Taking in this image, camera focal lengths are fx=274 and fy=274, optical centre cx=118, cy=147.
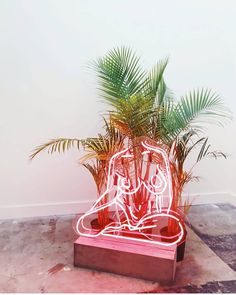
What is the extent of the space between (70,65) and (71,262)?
184 centimetres

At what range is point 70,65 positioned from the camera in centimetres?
277

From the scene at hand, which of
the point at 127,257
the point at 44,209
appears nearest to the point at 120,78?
the point at 127,257

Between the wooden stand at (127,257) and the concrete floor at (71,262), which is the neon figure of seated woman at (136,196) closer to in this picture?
the wooden stand at (127,257)

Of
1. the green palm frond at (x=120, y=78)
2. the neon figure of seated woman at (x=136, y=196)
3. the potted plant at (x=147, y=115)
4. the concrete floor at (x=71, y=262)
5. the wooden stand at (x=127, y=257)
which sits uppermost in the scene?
the green palm frond at (x=120, y=78)

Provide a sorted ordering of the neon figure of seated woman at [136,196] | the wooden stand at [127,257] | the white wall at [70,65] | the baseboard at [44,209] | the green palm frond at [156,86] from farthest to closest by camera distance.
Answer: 1. the baseboard at [44,209]
2. the white wall at [70,65]
3. the green palm frond at [156,86]
4. the neon figure of seated woman at [136,196]
5. the wooden stand at [127,257]

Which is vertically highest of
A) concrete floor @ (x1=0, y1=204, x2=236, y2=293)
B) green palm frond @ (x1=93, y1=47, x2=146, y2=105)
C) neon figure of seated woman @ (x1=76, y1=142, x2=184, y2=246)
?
green palm frond @ (x1=93, y1=47, x2=146, y2=105)

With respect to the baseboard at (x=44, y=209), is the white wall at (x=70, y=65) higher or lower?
higher

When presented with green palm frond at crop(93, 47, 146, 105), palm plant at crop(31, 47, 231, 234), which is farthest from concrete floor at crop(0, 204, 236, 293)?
green palm frond at crop(93, 47, 146, 105)

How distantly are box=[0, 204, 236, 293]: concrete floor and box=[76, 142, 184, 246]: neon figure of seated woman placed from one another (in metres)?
0.28

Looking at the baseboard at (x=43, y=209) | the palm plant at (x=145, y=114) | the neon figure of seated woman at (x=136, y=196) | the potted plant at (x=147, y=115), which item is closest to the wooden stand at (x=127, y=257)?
the neon figure of seated woman at (x=136, y=196)

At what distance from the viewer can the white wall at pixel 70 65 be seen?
105 inches

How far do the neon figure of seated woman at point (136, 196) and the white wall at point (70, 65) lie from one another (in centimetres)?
99

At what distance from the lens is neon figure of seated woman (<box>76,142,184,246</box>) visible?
1933 mm

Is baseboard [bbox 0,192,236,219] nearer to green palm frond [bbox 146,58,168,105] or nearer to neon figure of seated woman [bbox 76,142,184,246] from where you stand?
neon figure of seated woman [bbox 76,142,184,246]
